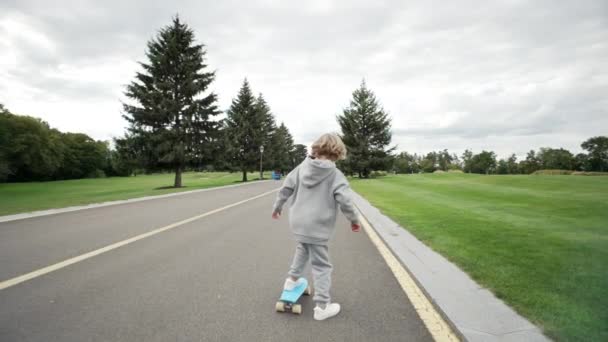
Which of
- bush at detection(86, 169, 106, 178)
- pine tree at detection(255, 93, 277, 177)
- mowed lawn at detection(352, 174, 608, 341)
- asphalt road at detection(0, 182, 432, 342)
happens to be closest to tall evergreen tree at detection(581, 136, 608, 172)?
pine tree at detection(255, 93, 277, 177)

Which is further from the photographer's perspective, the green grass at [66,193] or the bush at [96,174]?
the bush at [96,174]

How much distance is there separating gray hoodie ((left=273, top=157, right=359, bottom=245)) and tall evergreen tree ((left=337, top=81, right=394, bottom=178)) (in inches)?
1574

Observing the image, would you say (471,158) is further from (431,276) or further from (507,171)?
(431,276)

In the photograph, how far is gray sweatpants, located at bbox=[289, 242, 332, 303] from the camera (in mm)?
2778

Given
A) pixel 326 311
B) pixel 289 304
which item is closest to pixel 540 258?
pixel 326 311

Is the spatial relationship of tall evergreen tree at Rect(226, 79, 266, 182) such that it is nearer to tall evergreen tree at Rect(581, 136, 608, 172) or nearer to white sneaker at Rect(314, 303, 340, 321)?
white sneaker at Rect(314, 303, 340, 321)

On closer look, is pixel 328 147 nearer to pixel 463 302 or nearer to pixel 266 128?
pixel 463 302

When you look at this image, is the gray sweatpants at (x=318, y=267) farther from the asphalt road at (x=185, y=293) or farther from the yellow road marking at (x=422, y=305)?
the yellow road marking at (x=422, y=305)

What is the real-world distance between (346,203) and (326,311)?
3.44ft

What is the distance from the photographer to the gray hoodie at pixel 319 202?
9.39 feet

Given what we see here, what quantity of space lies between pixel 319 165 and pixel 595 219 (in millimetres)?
8285

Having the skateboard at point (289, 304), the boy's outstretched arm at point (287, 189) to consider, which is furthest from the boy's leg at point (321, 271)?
the boy's outstretched arm at point (287, 189)

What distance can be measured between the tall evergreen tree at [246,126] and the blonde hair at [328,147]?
37.4 metres

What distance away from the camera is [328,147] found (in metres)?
2.94
